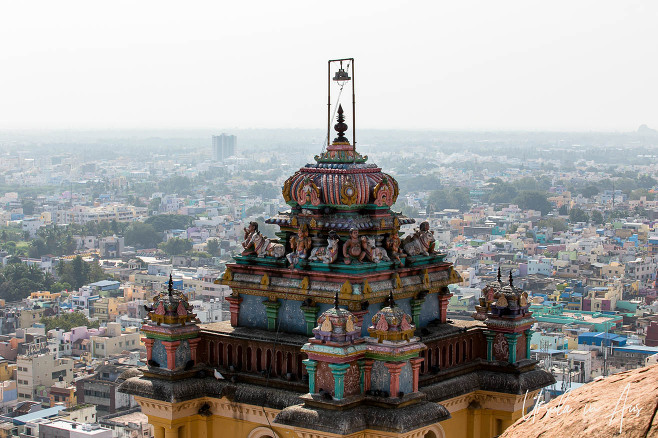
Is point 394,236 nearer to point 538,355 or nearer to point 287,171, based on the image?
point 538,355

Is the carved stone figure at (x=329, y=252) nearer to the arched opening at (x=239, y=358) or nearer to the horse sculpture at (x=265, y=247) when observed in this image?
the horse sculpture at (x=265, y=247)

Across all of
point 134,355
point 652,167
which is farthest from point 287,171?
point 134,355

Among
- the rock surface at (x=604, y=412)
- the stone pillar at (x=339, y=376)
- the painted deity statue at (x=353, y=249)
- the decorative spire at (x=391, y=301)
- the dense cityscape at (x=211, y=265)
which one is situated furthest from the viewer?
the dense cityscape at (x=211, y=265)

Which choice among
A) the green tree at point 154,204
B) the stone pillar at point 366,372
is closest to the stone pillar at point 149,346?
the stone pillar at point 366,372

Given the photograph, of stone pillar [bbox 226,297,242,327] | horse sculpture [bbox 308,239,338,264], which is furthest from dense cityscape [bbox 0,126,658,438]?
horse sculpture [bbox 308,239,338,264]

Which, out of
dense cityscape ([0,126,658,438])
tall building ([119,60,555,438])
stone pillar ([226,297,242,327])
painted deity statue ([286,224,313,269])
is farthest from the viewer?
dense cityscape ([0,126,658,438])

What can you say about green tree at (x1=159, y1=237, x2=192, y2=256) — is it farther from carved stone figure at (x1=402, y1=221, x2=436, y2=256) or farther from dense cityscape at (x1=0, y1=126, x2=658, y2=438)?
carved stone figure at (x1=402, y1=221, x2=436, y2=256)

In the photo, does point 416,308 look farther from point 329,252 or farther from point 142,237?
point 142,237
